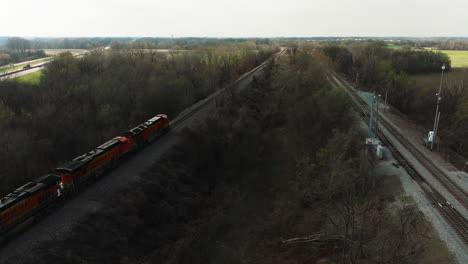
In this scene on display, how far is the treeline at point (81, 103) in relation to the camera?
28.4 meters

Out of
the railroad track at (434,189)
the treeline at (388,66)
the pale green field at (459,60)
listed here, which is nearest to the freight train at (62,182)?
the railroad track at (434,189)

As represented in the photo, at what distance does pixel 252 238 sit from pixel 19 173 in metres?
21.9

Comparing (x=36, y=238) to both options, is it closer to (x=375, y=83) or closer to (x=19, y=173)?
(x=19, y=173)

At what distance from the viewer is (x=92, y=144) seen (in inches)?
1355

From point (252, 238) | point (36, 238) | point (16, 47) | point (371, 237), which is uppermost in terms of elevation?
point (16, 47)

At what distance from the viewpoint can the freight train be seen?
60.0ft

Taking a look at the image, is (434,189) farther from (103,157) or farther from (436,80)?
(436,80)

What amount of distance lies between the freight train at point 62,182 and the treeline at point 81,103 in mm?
6205

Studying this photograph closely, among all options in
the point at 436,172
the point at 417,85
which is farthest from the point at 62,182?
the point at 417,85

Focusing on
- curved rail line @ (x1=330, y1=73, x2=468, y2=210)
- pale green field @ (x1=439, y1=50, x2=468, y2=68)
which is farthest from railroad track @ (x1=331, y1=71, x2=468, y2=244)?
pale green field @ (x1=439, y1=50, x2=468, y2=68)

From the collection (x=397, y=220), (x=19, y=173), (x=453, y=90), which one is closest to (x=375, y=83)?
(x=453, y=90)

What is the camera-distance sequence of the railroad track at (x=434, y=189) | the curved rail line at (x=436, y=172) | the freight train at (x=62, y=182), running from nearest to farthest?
the freight train at (x=62, y=182) < the railroad track at (x=434, y=189) < the curved rail line at (x=436, y=172)

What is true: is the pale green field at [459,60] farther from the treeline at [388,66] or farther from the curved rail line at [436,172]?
the curved rail line at [436,172]

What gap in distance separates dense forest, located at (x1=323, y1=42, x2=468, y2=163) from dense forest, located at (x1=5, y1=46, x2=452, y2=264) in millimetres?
17382
